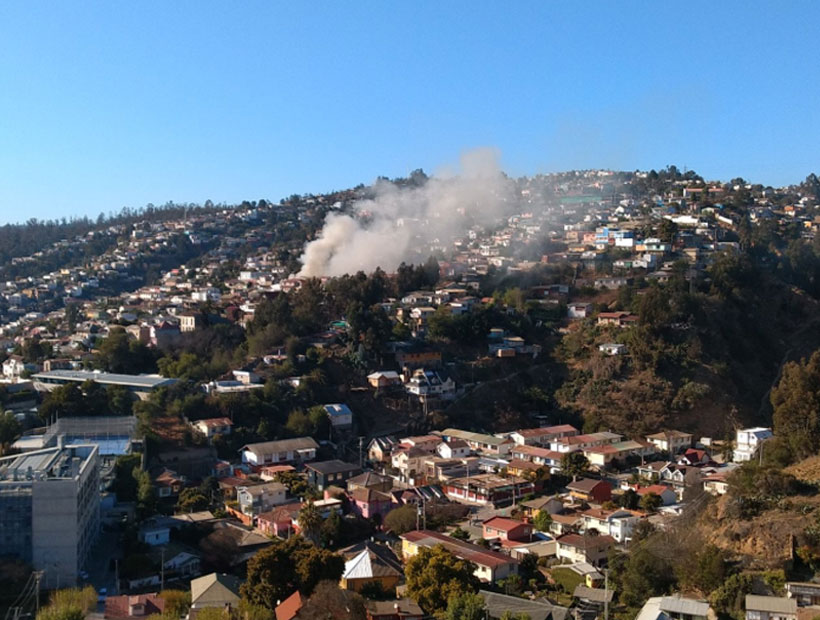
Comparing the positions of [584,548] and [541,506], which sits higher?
[541,506]

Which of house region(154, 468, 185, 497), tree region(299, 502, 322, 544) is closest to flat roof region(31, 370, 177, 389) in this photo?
house region(154, 468, 185, 497)

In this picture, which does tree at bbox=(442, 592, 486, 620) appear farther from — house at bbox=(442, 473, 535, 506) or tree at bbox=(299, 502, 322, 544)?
house at bbox=(442, 473, 535, 506)

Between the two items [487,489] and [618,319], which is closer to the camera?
[487,489]

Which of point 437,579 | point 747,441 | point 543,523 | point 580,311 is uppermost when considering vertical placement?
point 580,311

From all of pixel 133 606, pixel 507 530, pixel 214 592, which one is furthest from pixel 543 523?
pixel 133 606

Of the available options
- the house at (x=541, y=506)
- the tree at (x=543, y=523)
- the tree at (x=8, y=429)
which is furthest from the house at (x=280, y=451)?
the tree at (x=543, y=523)

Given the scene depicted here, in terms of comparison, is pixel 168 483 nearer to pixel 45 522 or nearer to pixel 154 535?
pixel 154 535

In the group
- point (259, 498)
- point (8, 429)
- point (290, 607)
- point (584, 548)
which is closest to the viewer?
point (290, 607)
